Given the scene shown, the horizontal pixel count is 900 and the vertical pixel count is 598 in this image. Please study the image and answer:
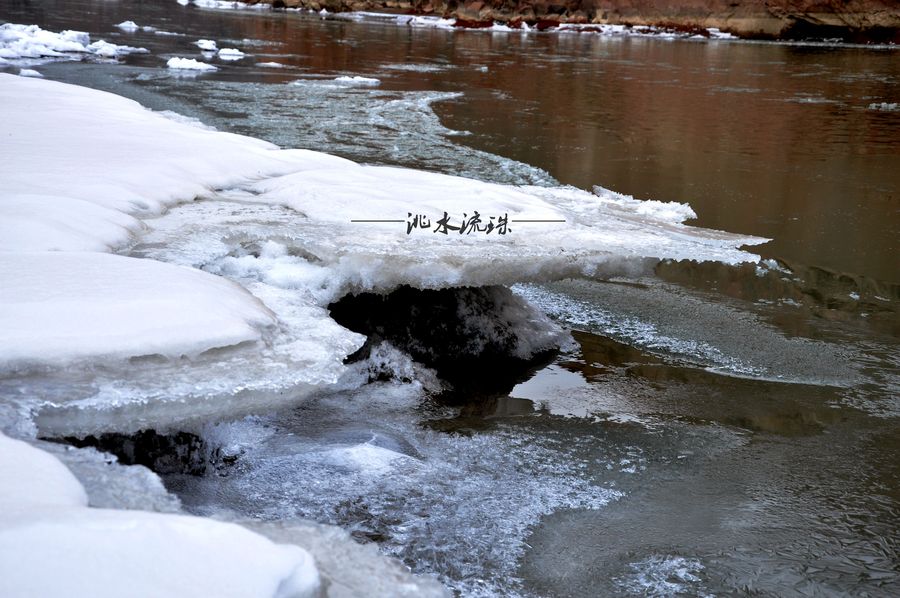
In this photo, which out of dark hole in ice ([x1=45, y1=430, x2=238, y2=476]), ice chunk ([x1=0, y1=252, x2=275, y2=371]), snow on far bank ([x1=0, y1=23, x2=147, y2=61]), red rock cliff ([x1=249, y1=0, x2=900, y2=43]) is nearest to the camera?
ice chunk ([x1=0, y1=252, x2=275, y2=371])

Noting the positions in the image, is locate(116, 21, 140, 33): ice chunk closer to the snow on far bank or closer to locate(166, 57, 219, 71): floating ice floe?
the snow on far bank

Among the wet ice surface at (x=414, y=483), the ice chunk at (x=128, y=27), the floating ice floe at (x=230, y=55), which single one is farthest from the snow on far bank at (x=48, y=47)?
the wet ice surface at (x=414, y=483)

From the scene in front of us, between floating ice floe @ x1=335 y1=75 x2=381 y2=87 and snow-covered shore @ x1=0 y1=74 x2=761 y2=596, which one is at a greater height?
floating ice floe @ x1=335 y1=75 x2=381 y2=87

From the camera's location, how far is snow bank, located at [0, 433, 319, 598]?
1.51 m

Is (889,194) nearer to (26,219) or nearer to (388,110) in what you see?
(388,110)

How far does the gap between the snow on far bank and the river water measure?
5.86 meters

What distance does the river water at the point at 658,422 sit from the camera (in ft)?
8.23

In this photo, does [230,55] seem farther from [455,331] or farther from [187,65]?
[455,331]

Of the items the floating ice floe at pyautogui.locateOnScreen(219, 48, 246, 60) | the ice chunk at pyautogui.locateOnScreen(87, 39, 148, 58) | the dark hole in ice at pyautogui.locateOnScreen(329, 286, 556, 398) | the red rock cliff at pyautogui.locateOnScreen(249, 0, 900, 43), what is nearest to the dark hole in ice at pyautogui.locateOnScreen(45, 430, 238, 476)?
the dark hole in ice at pyautogui.locateOnScreen(329, 286, 556, 398)

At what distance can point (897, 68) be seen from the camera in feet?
62.2

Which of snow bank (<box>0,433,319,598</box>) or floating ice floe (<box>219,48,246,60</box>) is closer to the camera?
snow bank (<box>0,433,319,598</box>)

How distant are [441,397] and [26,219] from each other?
5.60 feet

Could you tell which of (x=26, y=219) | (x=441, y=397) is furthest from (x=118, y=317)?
(x=441, y=397)

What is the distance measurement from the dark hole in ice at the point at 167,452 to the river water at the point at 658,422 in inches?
2.0
